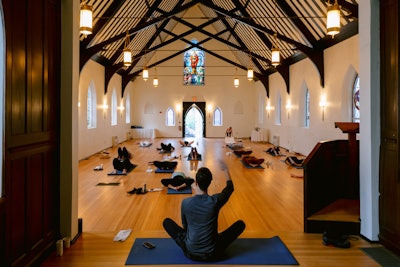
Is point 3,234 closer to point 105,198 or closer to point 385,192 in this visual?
point 105,198

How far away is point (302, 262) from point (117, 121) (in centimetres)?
1421

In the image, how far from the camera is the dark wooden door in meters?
3.38

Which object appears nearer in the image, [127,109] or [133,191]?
[133,191]

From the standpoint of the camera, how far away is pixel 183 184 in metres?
6.50

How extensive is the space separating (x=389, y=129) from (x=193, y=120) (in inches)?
680

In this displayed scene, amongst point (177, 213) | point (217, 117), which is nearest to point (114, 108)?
point (217, 117)

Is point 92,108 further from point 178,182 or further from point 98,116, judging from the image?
point 178,182

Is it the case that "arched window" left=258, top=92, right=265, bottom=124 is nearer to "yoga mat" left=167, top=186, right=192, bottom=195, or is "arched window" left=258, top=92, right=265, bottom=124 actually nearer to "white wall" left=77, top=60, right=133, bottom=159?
"white wall" left=77, top=60, right=133, bottom=159

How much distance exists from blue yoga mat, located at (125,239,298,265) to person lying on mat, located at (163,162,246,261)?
13 centimetres

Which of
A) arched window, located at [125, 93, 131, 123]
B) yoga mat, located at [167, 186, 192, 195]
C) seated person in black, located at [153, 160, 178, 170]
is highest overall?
arched window, located at [125, 93, 131, 123]

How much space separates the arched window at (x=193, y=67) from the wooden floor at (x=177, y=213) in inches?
458

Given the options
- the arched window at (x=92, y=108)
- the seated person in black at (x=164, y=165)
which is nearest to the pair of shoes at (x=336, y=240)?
the seated person in black at (x=164, y=165)

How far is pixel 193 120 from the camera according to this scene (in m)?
20.6

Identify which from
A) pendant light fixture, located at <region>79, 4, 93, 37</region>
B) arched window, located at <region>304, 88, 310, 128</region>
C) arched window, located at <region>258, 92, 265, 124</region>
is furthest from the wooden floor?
arched window, located at <region>258, 92, 265, 124</region>
